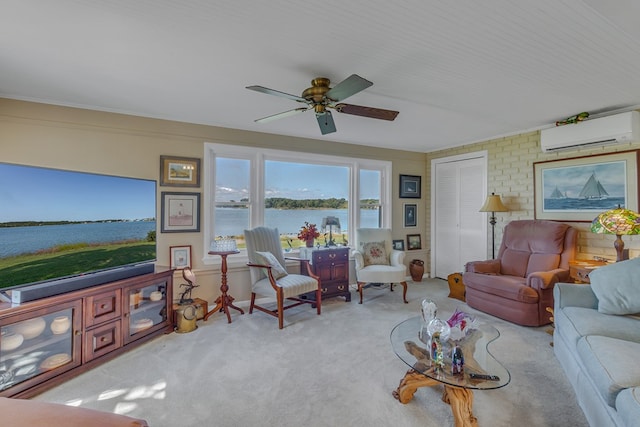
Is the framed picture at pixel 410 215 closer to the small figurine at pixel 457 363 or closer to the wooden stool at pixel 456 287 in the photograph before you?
the wooden stool at pixel 456 287

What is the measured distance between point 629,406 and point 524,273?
2710 mm

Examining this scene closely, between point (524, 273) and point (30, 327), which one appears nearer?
point (30, 327)

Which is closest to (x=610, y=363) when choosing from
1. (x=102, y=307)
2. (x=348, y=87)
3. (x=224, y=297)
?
(x=348, y=87)

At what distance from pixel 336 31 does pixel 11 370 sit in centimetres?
308

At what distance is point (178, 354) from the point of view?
2.64 m

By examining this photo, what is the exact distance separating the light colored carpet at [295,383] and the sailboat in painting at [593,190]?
5.52ft

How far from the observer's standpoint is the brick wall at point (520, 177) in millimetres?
3492

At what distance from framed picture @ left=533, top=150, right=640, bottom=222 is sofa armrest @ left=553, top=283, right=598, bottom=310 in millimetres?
1508

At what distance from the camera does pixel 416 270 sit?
518 cm

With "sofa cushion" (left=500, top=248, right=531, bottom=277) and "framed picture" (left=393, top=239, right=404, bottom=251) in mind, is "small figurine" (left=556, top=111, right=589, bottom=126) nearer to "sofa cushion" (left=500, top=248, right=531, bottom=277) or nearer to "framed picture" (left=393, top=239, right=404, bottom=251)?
"sofa cushion" (left=500, top=248, right=531, bottom=277)

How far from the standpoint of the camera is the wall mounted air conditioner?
3109 millimetres

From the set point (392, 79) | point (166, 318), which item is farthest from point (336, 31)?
point (166, 318)

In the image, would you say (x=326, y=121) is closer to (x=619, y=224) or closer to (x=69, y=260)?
(x=69, y=260)

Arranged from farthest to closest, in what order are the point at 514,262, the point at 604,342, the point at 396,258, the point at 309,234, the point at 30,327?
the point at 396,258, the point at 309,234, the point at 514,262, the point at 30,327, the point at 604,342
